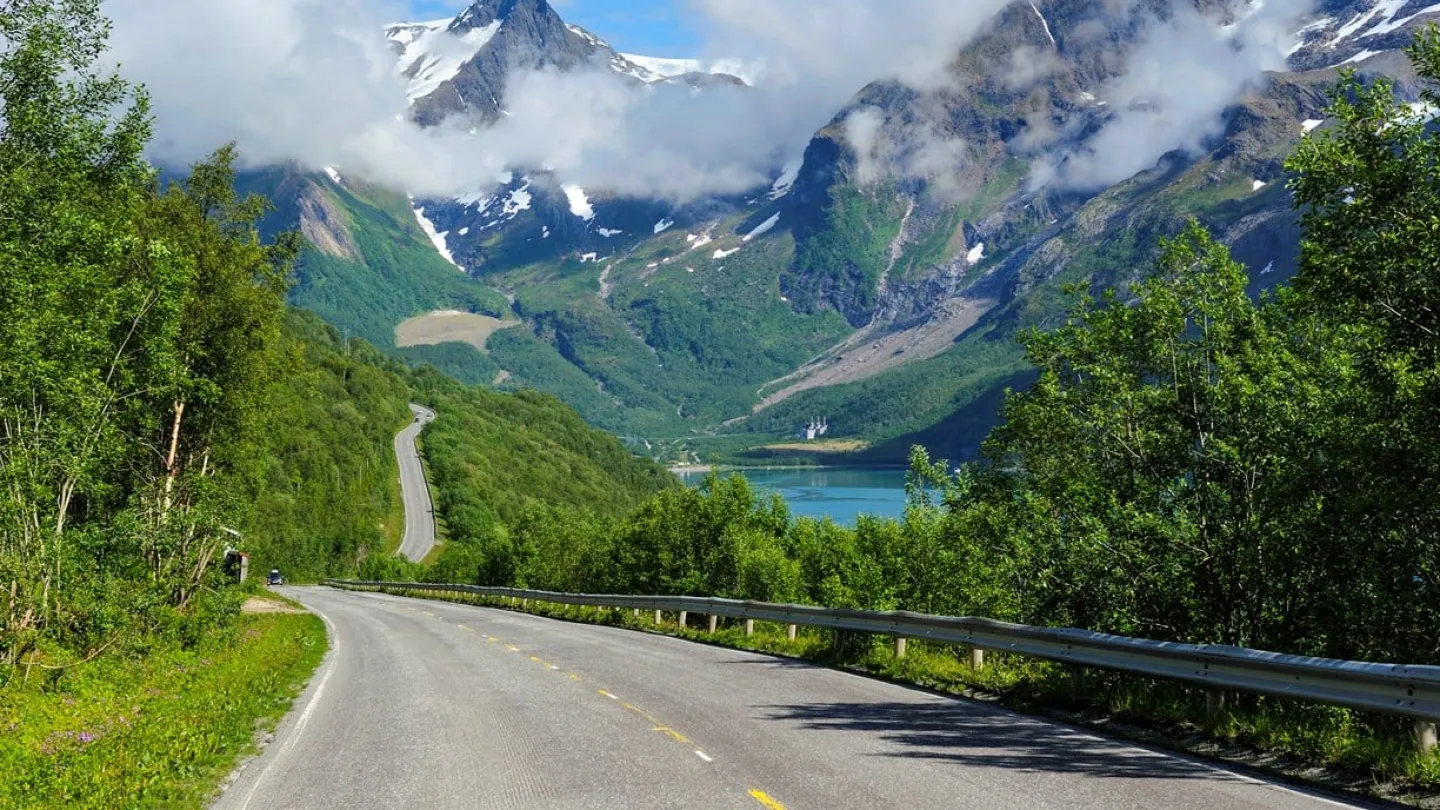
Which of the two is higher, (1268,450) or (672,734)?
(1268,450)

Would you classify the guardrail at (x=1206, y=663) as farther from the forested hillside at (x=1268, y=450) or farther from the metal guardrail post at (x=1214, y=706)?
the forested hillside at (x=1268, y=450)

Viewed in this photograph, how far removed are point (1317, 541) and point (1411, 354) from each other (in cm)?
319

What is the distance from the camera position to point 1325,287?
11.6m

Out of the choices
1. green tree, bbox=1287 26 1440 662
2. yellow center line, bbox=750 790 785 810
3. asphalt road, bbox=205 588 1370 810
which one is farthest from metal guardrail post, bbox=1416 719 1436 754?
yellow center line, bbox=750 790 785 810

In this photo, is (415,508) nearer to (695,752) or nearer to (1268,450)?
(1268,450)

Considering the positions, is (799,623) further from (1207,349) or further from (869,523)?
(869,523)

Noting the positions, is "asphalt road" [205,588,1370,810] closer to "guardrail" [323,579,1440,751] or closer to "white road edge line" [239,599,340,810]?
"white road edge line" [239,599,340,810]

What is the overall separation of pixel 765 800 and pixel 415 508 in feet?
556

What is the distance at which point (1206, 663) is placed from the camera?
1159cm

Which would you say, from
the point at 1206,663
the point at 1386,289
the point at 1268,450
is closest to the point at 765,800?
the point at 1206,663

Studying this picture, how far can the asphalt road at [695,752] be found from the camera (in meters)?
9.19

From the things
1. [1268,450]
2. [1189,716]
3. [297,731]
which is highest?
[1268,450]

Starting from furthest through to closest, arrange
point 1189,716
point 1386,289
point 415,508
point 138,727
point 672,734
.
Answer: point 415,508
point 138,727
point 672,734
point 1189,716
point 1386,289

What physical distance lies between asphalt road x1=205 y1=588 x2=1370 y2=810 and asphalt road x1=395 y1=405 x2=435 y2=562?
451 feet
